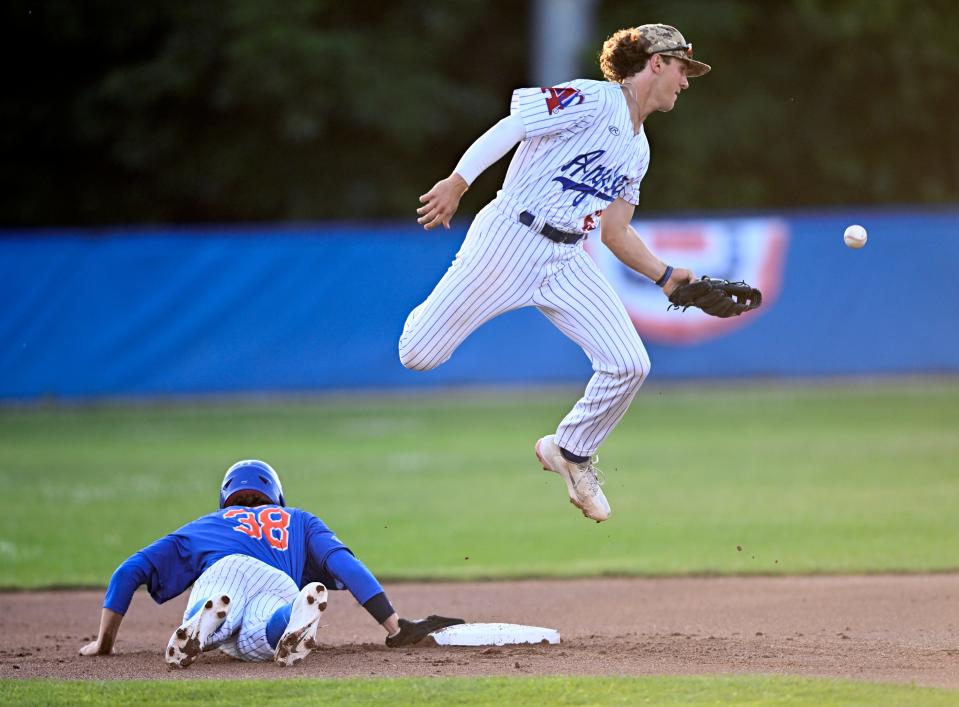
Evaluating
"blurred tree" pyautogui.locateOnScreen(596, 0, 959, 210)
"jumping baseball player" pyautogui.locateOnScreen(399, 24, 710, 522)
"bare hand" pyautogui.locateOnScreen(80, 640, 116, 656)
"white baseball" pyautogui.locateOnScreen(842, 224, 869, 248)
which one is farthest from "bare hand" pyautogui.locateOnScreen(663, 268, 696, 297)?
"blurred tree" pyautogui.locateOnScreen(596, 0, 959, 210)

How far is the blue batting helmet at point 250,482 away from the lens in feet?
20.3

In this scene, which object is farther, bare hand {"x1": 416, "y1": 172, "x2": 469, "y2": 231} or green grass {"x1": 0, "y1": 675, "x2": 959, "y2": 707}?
bare hand {"x1": 416, "y1": 172, "x2": 469, "y2": 231}

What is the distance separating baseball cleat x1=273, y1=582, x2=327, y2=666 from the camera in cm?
537

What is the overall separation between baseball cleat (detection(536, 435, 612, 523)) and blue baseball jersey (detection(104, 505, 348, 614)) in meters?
1.12

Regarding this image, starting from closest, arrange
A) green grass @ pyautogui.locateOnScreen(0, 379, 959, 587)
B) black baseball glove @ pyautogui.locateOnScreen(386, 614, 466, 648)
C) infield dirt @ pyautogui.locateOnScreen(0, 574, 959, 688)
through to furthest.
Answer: infield dirt @ pyautogui.locateOnScreen(0, 574, 959, 688) < black baseball glove @ pyautogui.locateOnScreen(386, 614, 466, 648) < green grass @ pyautogui.locateOnScreen(0, 379, 959, 587)

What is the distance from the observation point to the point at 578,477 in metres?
6.47

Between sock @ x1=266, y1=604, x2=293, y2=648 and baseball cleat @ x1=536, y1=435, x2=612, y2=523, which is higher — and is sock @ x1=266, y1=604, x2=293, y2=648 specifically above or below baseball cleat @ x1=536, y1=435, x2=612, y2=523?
below

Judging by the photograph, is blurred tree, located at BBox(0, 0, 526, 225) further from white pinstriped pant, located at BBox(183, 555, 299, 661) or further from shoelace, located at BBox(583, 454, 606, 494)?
white pinstriped pant, located at BBox(183, 555, 299, 661)

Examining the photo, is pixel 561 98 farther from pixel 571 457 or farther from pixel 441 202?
pixel 571 457

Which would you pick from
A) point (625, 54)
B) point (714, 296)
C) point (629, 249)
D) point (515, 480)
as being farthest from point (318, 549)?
point (515, 480)

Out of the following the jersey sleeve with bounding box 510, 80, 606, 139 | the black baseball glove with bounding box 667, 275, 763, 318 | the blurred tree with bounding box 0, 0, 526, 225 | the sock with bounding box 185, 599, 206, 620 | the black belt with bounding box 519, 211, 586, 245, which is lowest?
the sock with bounding box 185, 599, 206, 620

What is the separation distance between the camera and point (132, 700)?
504 centimetres

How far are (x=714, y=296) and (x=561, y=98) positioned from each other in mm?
1140

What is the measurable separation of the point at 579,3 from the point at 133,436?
11.4m
